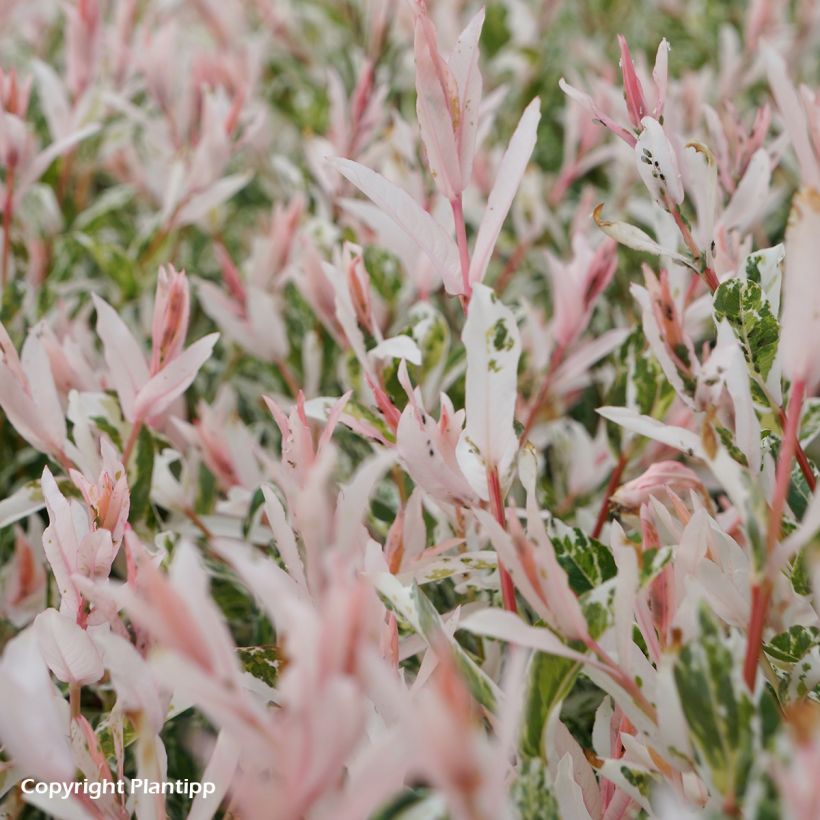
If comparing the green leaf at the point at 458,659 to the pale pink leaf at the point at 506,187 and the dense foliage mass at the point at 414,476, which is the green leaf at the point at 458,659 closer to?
the dense foliage mass at the point at 414,476

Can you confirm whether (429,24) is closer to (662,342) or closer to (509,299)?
(662,342)

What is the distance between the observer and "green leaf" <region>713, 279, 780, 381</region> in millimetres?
659

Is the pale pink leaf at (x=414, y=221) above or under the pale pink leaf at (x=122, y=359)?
above

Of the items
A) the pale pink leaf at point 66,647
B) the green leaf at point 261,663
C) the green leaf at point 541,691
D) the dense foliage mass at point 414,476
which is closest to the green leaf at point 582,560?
the dense foliage mass at point 414,476

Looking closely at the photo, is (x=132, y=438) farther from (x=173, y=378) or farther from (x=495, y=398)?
(x=495, y=398)

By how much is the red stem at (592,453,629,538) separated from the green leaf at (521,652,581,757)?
0.26m

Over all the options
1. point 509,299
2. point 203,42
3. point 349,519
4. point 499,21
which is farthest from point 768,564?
point 203,42

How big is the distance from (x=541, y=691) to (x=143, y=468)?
442 mm

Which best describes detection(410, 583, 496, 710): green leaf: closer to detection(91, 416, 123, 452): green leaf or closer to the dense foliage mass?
the dense foliage mass

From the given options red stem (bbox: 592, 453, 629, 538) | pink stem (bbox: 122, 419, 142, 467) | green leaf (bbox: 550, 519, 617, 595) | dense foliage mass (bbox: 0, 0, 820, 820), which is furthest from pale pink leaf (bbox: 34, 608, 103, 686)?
red stem (bbox: 592, 453, 629, 538)

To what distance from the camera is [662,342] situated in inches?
27.1

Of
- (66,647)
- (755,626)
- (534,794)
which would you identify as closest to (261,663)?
(66,647)

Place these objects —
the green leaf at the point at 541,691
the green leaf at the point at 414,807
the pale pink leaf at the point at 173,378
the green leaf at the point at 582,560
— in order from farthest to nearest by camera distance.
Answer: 1. the pale pink leaf at the point at 173,378
2. the green leaf at the point at 582,560
3. the green leaf at the point at 541,691
4. the green leaf at the point at 414,807

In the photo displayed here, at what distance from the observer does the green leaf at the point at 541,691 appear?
1.80ft
